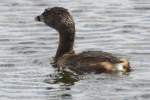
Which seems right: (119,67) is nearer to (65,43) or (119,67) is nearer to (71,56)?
(71,56)

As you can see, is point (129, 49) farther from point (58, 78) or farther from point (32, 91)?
point (32, 91)

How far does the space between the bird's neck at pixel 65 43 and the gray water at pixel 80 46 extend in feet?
0.75

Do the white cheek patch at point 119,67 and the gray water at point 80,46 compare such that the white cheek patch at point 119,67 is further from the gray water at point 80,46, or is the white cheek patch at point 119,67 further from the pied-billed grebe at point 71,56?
the gray water at point 80,46

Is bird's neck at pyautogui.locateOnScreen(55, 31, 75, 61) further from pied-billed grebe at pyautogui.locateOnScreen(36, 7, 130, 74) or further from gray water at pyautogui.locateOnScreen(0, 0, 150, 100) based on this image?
gray water at pyautogui.locateOnScreen(0, 0, 150, 100)

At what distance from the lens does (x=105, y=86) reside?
14.0 metres

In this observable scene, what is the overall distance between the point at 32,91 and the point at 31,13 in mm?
6817

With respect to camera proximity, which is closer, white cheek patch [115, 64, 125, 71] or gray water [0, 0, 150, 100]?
gray water [0, 0, 150, 100]

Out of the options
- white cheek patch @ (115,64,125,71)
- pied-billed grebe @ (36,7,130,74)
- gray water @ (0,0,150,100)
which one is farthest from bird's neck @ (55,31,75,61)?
white cheek patch @ (115,64,125,71)

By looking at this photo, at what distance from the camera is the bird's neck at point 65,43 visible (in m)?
17.0

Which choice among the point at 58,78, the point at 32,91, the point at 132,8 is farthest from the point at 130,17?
the point at 32,91

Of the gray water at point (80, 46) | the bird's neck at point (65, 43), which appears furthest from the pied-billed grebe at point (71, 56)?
the gray water at point (80, 46)

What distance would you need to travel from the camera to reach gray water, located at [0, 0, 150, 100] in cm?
1379

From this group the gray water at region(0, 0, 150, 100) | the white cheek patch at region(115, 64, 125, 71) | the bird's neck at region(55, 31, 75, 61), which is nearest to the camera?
the gray water at region(0, 0, 150, 100)

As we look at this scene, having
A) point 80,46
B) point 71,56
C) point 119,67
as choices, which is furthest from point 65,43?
point 119,67
